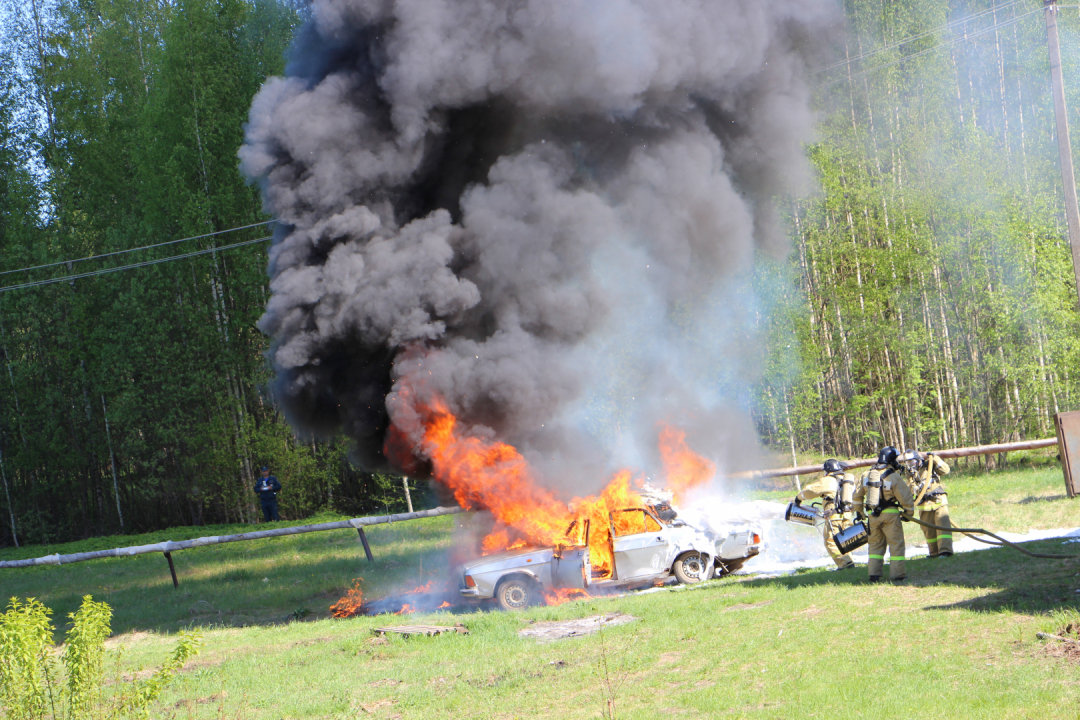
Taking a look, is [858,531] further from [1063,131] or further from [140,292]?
[140,292]

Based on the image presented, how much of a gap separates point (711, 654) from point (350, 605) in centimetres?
749

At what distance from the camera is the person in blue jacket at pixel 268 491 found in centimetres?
2352

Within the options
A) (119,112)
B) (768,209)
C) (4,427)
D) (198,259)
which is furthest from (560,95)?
(4,427)

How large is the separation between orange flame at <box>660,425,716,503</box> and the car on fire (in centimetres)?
278

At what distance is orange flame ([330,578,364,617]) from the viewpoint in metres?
13.7

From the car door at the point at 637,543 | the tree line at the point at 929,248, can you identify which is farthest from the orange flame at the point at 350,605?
the tree line at the point at 929,248

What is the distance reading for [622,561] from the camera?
12.5m

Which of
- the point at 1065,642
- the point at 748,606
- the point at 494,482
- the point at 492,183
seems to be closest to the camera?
the point at 1065,642

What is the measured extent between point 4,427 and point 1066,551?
104 feet

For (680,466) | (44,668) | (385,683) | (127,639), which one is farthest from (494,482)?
(44,668)

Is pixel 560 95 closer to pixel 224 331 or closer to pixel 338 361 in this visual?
pixel 338 361

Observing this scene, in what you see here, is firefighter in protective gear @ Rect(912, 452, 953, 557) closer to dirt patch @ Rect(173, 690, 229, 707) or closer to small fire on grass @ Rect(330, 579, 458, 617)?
small fire on grass @ Rect(330, 579, 458, 617)

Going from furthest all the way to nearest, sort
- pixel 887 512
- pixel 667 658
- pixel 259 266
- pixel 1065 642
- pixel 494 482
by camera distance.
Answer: pixel 259 266
pixel 494 482
pixel 887 512
pixel 667 658
pixel 1065 642

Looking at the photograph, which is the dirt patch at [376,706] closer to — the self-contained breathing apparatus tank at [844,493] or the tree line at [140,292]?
the self-contained breathing apparatus tank at [844,493]
